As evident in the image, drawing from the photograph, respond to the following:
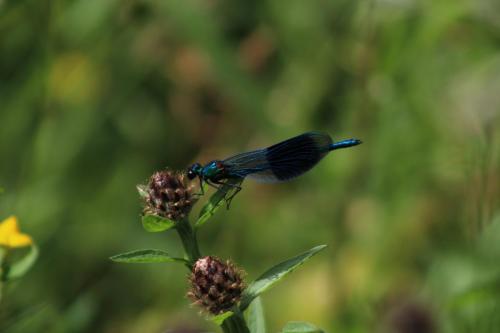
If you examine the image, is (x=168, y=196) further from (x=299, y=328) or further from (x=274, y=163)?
(x=274, y=163)

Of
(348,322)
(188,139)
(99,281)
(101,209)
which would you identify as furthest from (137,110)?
(348,322)

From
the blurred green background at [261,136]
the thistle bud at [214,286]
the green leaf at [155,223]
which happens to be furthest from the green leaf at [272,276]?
the blurred green background at [261,136]

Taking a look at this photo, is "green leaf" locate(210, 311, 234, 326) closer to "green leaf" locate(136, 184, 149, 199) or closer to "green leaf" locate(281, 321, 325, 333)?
"green leaf" locate(281, 321, 325, 333)

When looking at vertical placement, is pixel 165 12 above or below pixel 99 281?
above

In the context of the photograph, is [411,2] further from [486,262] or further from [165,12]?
[486,262]

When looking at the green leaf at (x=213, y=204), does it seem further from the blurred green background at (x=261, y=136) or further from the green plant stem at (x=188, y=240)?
the blurred green background at (x=261, y=136)

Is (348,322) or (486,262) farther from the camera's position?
(348,322)
